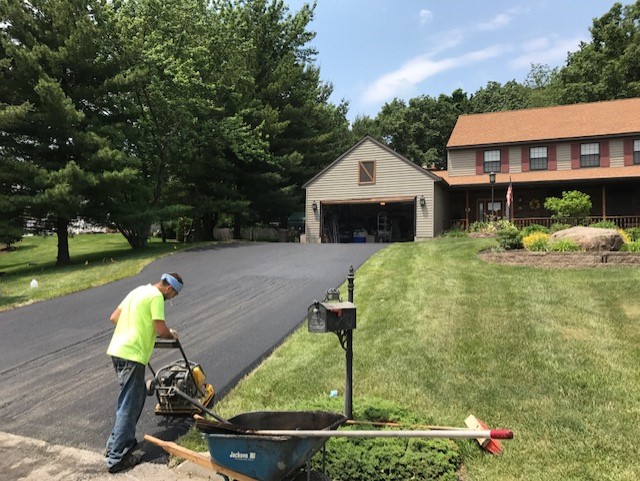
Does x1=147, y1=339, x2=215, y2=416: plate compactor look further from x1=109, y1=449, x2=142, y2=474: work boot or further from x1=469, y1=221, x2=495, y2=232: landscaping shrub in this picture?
x1=469, y1=221, x2=495, y2=232: landscaping shrub

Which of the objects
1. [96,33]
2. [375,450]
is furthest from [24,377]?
[96,33]

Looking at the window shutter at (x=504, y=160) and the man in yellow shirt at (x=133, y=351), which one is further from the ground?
the window shutter at (x=504, y=160)

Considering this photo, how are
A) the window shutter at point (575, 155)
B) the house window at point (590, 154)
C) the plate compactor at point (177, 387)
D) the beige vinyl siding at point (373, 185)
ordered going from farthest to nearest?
the window shutter at point (575, 155)
the house window at point (590, 154)
the beige vinyl siding at point (373, 185)
the plate compactor at point (177, 387)

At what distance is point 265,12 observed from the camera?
3148 cm

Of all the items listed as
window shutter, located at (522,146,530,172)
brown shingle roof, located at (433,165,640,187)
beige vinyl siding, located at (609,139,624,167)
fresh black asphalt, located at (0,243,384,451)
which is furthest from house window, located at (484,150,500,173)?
→ fresh black asphalt, located at (0,243,384,451)

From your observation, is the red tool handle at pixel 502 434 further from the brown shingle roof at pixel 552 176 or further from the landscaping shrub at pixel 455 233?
the brown shingle roof at pixel 552 176

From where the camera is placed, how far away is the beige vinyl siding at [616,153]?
23812 millimetres

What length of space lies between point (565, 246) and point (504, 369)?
865cm

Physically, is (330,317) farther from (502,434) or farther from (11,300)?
(11,300)

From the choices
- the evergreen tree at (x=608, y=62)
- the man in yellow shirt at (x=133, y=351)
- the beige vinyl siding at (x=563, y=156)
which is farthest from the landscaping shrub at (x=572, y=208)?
the man in yellow shirt at (x=133, y=351)

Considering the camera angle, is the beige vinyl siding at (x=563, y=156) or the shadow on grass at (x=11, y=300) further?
the beige vinyl siding at (x=563, y=156)

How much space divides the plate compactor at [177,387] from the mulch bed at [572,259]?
33.9 feet

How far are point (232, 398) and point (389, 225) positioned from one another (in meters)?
24.8

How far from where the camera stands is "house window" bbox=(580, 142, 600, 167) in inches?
953
